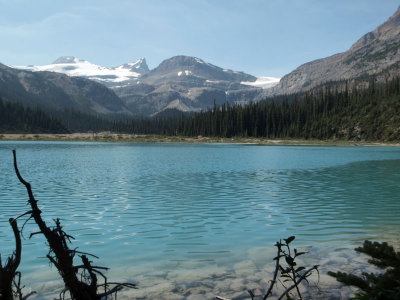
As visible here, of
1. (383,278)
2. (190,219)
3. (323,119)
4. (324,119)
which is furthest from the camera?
(323,119)

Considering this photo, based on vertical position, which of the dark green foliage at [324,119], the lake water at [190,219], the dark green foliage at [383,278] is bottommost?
the lake water at [190,219]

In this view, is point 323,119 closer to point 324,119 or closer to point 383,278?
point 324,119

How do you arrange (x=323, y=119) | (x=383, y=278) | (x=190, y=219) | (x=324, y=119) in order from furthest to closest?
1. (x=323, y=119)
2. (x=324, y=119)
3. (x=190, y=219)
4. (x=383, y=278)

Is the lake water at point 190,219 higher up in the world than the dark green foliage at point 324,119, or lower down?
lower down

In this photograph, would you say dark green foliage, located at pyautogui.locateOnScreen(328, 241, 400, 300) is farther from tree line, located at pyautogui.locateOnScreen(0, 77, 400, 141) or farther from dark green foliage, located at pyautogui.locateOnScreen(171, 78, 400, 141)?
dark green foliage, located at pyautogui.locateOnScreen(171, 78, 400, 141)

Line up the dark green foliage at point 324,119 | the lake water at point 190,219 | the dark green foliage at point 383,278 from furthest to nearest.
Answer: the dark green foliage at point 324,119
the lake water at point 190,219
the dark green foliage at point 383,278

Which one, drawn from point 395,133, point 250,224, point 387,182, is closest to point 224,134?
point 395,133

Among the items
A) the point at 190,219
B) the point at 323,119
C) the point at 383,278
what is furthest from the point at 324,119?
the point at 383,278

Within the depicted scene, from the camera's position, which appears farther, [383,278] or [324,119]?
[324,119]

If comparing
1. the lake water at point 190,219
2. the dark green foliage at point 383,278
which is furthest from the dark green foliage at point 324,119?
the dark green foliage at point 383,278

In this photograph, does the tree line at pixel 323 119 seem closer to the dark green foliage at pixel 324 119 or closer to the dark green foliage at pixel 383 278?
the dark green foliage at pixel 324 119

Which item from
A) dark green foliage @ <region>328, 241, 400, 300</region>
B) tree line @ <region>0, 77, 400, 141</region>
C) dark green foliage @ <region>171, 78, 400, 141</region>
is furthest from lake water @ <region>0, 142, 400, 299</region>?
tree line @ <region>0, 77, 400, 141</region>

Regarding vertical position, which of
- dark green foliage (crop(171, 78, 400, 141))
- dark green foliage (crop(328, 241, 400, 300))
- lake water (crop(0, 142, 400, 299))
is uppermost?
dark green foliage (crop(171, 78, 400, 141))

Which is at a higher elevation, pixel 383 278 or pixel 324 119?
pixel 324 119
